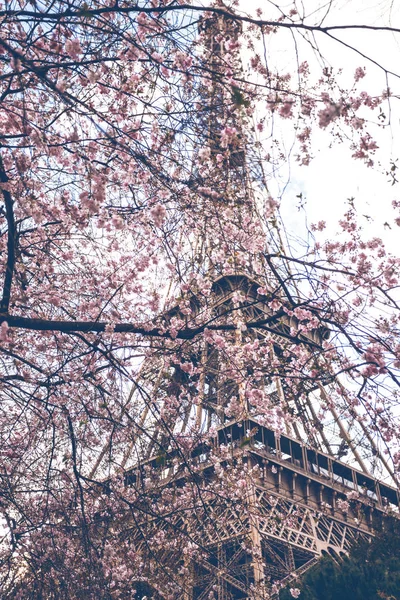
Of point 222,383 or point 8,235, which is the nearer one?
point 8,235

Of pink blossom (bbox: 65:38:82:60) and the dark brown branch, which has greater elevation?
pink blossom (bbox: 65:38:82:60)

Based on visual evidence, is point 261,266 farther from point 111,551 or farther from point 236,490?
point 236,490

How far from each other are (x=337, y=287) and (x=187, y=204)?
6.45 feet

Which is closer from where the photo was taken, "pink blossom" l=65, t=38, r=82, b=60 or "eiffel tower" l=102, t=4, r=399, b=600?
"pink blossom" l=65, t=38, r=82, b=60

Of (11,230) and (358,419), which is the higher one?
(11,230)

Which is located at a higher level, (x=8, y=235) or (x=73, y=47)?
(x=73, y=47)

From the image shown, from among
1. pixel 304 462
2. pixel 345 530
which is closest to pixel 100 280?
pixel 304 462

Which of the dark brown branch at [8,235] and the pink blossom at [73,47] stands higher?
the pink blossom at [73,47]

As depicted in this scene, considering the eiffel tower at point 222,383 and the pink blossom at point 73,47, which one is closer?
the pink blossom at point 73,47

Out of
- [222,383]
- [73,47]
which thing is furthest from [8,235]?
[222,383]

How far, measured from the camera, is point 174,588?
7457 mm

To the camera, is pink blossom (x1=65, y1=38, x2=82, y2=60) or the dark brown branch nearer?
pink blossom (x1=65, y1=38, x2=82, y2=60)

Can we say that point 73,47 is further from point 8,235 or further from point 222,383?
point 222,383

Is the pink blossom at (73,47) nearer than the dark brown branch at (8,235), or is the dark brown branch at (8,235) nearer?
the pink blossom at (73,47)
